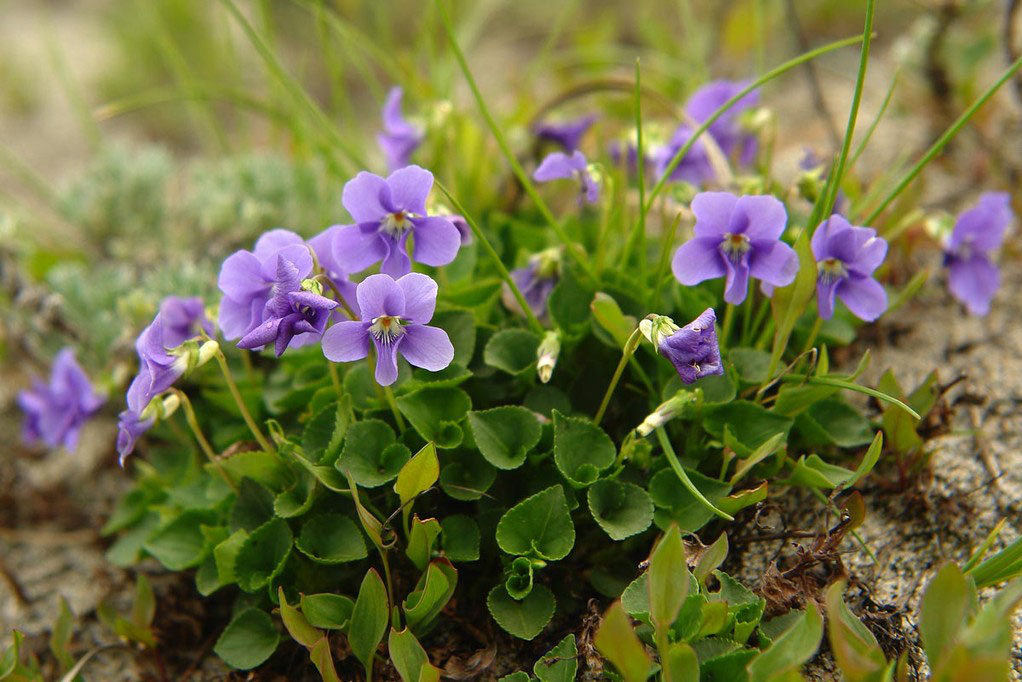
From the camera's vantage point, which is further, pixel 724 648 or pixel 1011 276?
pixel 1011 276

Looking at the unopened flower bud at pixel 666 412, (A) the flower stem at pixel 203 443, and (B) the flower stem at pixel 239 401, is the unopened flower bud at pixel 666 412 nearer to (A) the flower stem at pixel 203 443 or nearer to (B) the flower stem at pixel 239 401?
(B) the flower stem at pixel 239 401

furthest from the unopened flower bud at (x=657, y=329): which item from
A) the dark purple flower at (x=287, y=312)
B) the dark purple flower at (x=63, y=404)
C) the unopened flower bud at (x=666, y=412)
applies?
the dark purple flower at (x=63, y=404)

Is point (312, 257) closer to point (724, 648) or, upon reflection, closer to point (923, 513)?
point (724, 648)

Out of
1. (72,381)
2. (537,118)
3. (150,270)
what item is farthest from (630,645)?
(150,270)

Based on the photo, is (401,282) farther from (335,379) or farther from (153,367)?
(153,367)

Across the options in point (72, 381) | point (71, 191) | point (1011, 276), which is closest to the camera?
point (72, 381)

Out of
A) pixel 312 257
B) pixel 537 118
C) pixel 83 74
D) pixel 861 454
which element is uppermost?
pixel 312 257
